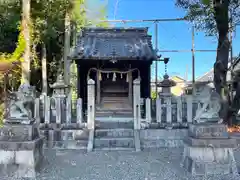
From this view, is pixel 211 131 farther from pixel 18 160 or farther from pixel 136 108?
pixel 18 160

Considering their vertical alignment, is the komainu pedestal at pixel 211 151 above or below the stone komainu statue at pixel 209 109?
below

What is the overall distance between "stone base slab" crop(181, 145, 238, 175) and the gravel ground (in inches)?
7.1

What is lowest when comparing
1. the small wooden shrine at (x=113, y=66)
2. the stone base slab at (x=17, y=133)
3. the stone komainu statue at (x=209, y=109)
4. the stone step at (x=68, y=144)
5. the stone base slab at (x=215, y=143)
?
the stone step at (x=68, y=144)

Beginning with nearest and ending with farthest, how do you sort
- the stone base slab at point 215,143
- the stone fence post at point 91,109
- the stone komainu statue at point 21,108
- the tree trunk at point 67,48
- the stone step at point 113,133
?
1. the stone base slab at point 215,143
2. the stone komainu statue at point 21,108
3. the stone step at point 113,133
4. the stone fence post at point 91,109
5. the tree trunk at point 67,48

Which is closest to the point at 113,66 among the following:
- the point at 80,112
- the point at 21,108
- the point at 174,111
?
the point at 80,112

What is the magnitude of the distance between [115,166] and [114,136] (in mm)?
2072

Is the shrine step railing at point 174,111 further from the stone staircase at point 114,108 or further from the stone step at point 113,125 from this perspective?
the stone staircase at point 114,108

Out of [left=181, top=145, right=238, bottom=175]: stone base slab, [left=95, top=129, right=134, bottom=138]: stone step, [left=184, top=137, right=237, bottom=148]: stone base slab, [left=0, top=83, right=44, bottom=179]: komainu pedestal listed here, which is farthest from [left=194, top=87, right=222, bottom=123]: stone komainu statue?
[left=0, top=83, right=44, bottom=179]: komainu pedestal

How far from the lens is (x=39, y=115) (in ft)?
25.0

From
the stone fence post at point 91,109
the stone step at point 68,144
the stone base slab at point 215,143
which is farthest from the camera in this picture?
the stone fence post at point 91,109

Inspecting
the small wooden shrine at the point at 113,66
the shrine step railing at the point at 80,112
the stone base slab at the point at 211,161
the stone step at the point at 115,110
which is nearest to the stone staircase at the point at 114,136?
the shrine step railing at the point at 80,112

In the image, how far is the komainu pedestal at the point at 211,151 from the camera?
4.64 m

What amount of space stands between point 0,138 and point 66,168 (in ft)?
4.78

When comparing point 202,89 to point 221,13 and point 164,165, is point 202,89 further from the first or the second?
point 221,13
